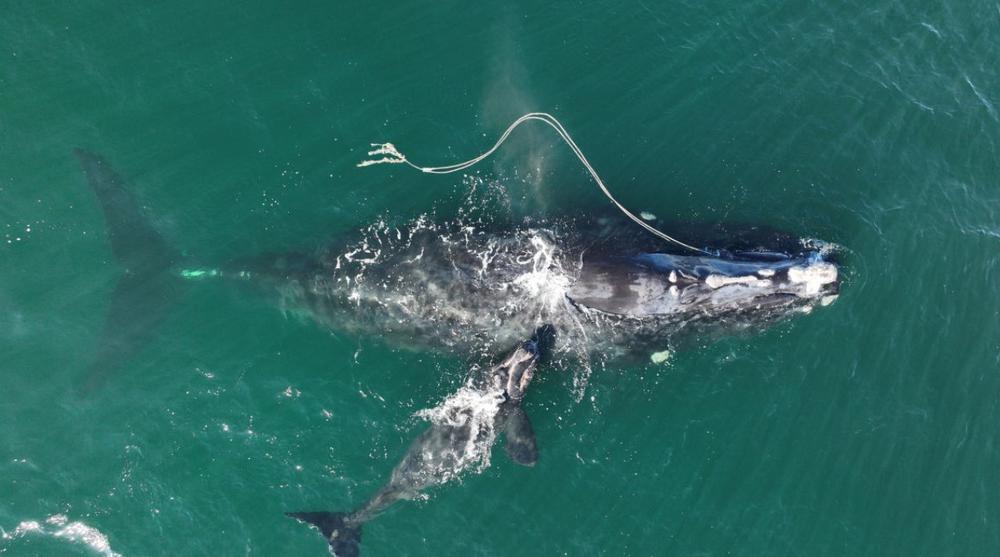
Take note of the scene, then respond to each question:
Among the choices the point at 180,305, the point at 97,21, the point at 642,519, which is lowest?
the point at 642,519

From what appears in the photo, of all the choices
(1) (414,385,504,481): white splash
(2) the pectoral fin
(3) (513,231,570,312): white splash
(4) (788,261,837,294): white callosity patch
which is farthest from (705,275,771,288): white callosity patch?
(1) (414,385,504,481): white splash

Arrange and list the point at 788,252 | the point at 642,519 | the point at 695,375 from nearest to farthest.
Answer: the point at 642,519, the point at 695,375, the point at 788,252

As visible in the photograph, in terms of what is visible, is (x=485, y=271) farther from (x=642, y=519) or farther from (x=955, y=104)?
(x=955, y=104)

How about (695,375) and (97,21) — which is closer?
(695,375)

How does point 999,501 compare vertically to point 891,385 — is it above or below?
below

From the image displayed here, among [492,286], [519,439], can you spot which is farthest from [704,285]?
[519,439]

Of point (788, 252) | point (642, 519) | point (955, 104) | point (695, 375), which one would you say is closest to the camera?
point (642, 519)

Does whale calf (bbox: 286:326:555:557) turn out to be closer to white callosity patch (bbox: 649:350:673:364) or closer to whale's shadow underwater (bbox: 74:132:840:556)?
whale's shadow underwater (bbox: 74:132:840:556)

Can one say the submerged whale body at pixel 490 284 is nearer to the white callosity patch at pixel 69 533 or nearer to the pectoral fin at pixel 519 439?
the pectoral fin at pixel 519 439

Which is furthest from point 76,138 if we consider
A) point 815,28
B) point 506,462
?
point 815,28
